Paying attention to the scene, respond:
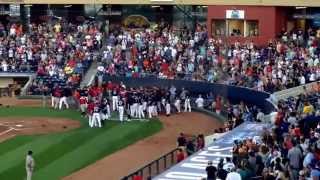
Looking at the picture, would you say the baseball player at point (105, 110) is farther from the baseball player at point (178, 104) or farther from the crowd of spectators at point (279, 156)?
the crowd of spectators at point (279, 156)

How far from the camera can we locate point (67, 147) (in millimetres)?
29047

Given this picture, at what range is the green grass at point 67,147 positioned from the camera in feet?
83.4

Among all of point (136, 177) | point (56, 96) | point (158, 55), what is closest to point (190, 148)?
point (136, 177)

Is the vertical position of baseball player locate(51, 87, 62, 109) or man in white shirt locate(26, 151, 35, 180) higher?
baseball player locate(51, 87, 62, 109)

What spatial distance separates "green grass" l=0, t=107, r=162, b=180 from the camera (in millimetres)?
25419

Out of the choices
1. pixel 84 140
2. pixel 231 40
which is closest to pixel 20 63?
pixel 231 40

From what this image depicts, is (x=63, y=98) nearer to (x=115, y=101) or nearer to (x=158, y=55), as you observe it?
(x=115, y=101)

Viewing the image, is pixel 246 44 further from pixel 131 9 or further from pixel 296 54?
pixel 131 9

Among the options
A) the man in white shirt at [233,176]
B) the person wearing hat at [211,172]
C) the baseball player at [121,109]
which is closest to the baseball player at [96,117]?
the baseball player at [121,109]

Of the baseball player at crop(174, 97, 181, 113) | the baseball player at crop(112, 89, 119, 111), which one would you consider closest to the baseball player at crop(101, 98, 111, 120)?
the baseball player at crop(112, 89, 119, 111)

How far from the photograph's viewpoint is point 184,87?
3959cm

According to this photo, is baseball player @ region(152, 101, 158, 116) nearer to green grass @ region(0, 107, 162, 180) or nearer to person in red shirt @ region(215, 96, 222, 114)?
green grass @ region(0, 107, 162, 180)

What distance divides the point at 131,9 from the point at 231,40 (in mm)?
8603

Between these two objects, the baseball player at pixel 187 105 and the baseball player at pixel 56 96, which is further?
the baseball player at pixel 56 96
